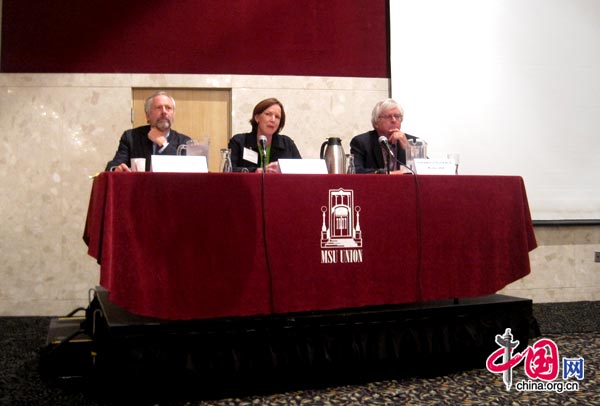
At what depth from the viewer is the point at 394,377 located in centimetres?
209

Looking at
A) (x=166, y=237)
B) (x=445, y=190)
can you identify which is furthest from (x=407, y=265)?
(x=166, y=237)

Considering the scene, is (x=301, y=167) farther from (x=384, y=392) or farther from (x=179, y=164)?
(x=384, y=392)

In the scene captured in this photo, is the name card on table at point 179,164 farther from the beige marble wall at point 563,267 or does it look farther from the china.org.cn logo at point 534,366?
the beige marble wall at point 563,267

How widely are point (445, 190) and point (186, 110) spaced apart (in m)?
2.31

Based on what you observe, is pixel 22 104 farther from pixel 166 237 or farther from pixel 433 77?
pixel 433 77

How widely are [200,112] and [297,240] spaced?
2202 mm

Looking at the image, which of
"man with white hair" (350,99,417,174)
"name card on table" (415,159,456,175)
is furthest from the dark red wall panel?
"name card on table" (415,159,456,175)

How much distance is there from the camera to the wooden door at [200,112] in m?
3.81

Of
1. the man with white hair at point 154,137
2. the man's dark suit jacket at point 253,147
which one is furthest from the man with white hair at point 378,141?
the man with white hair at point 154,137

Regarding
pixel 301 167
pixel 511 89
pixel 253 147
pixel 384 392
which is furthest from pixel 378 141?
pixel 511 89

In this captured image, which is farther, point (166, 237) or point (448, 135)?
point (448, 135)

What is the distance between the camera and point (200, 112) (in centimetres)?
384

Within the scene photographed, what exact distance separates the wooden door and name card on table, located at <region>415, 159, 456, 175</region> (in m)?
2.02

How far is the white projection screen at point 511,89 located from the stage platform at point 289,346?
77.3 inches
